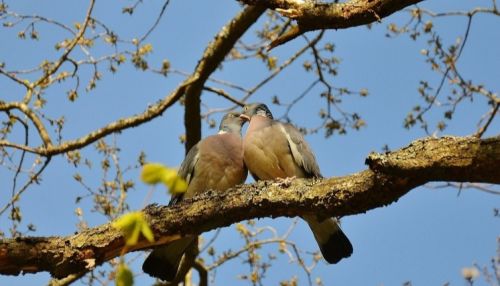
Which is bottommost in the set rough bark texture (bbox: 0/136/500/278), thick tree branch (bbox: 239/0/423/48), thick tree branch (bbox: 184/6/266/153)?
rough bark texture (bbox: 0/136/500/278)

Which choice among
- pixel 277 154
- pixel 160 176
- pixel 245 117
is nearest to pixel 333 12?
pixel 277 154

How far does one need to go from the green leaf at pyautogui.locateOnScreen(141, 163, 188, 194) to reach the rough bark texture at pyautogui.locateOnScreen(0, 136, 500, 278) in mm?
1683

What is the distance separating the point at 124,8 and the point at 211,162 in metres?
1.68

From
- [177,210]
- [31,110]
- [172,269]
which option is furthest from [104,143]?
[177,210]

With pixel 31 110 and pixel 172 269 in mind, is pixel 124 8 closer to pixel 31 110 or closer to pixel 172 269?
pixel 31 110

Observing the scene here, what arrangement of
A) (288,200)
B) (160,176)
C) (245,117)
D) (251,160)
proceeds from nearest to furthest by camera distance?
1. (160,176)
2. (288,200)
3. (251,160)
4. (245,117)

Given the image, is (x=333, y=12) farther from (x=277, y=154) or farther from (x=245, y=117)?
(x=245, y=117)

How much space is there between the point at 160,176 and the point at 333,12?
97.7 inches

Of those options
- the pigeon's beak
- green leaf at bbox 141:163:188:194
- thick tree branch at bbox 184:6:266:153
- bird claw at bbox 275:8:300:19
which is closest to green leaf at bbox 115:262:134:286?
green leaf at bbox 141:163:188:194

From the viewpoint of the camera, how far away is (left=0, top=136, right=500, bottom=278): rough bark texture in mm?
2785

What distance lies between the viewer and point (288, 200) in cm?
316

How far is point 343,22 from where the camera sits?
11.7 feet

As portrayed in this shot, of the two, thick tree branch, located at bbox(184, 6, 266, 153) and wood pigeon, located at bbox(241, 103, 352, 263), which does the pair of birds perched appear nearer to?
wood pigeon, located at bbox(241, 103, 352, 263)

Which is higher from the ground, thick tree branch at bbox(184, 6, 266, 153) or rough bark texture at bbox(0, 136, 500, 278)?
thick tree branch at bbox(184, 6, 266, 153)
